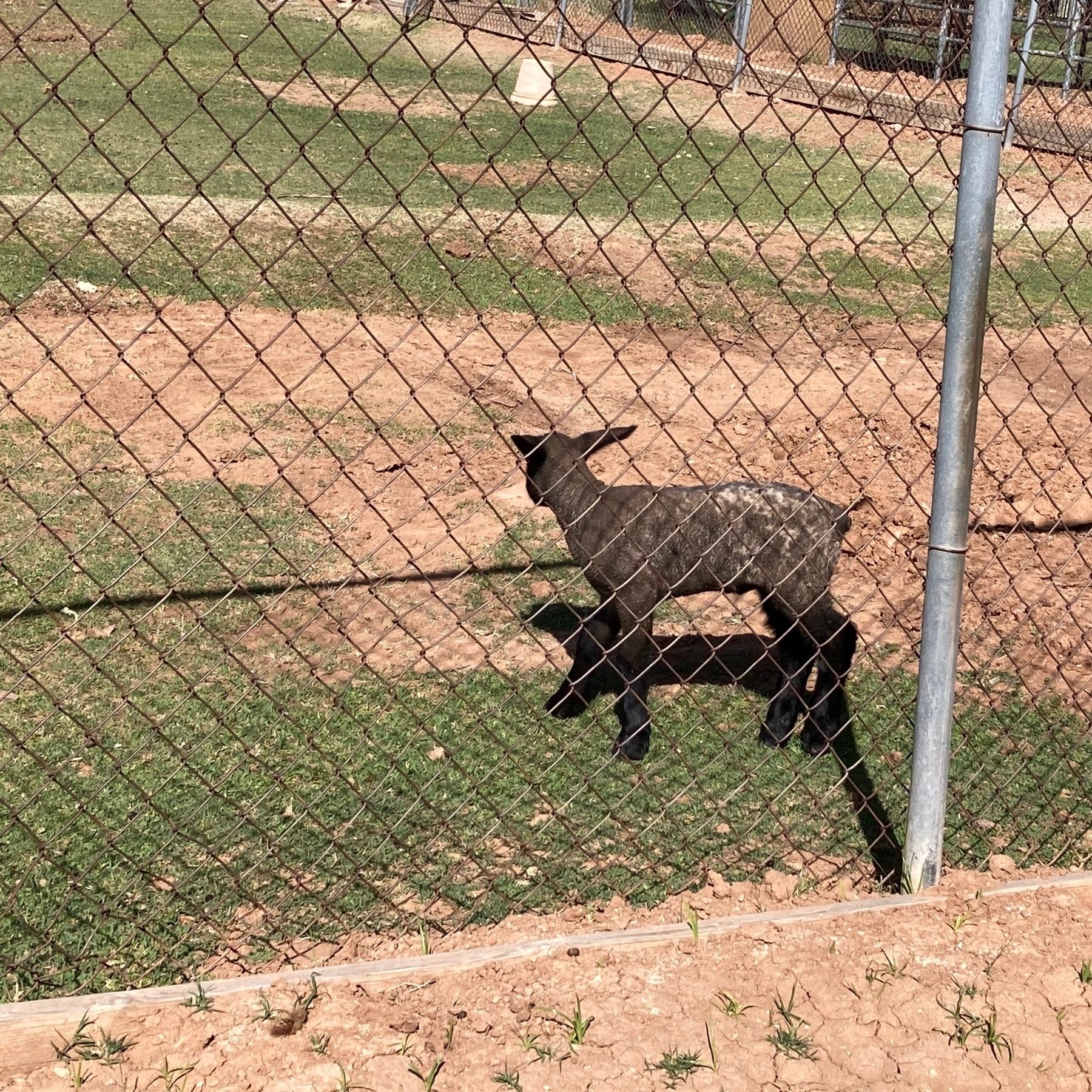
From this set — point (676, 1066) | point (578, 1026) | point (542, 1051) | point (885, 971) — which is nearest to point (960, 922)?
point (885, 971)

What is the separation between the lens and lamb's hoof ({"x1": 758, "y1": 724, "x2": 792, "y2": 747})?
5379 millimetres

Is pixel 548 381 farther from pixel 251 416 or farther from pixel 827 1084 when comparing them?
pixel 827 1084

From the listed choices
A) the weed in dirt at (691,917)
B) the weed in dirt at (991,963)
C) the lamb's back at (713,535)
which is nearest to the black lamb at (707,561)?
the lamb's back at (713,535)

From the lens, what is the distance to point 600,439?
466cm

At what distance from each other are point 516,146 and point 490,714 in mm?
11550

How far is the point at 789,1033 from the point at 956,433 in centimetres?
155

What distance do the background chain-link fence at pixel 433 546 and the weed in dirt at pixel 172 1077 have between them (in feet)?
1.92

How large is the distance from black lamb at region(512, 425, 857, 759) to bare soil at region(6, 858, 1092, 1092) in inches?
67.4

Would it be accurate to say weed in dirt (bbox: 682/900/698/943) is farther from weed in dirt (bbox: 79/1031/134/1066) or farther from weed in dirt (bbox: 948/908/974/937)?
weed in dirt (bbox: 79/1031/134/1066)

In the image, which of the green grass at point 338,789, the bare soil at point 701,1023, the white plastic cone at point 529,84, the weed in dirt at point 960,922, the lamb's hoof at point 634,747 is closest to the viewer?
the bare soil at point 701,1023

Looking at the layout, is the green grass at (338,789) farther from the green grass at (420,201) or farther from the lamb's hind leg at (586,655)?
the green grass at (420,201)

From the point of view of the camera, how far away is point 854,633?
557 centimetres

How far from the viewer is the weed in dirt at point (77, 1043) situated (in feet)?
10.3

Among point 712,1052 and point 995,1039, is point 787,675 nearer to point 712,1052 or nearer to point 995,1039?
point 995,1039
